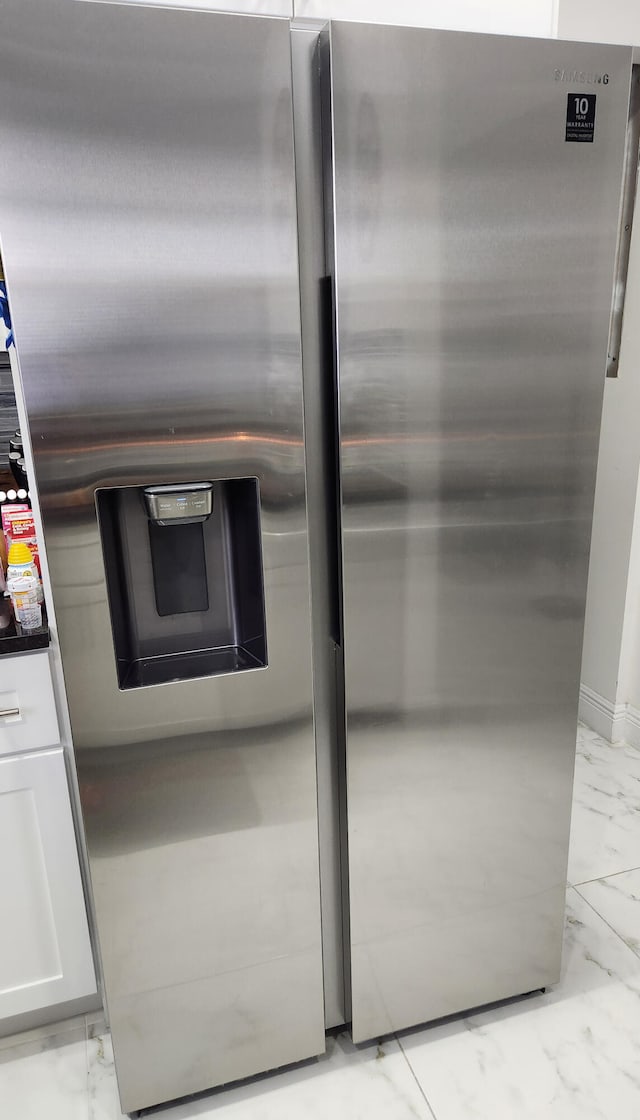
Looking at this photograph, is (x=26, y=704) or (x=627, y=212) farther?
(x=627, y=212)

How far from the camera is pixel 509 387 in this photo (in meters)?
1.29

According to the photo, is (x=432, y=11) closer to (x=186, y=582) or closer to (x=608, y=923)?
(x=186, y=582)

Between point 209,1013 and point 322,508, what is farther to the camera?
point 209,1013

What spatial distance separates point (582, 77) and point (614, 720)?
219 cm

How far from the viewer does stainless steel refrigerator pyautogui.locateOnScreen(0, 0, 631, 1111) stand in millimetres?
1056

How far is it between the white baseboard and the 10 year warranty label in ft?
6.43

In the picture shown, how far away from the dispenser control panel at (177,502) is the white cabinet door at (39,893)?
0.59 meters

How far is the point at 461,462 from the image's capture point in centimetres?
129

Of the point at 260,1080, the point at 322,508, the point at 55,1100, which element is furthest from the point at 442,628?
the point at 55,1100

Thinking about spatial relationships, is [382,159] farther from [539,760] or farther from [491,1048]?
[491,1048]

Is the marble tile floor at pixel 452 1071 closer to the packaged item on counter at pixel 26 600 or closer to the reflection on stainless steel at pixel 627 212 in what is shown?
the packaged item on counter at pixel 26 600

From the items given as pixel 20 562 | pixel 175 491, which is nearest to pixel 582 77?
pixel 175 491

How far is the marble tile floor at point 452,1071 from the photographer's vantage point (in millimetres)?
1484

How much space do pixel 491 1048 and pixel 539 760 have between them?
659 millimetres
